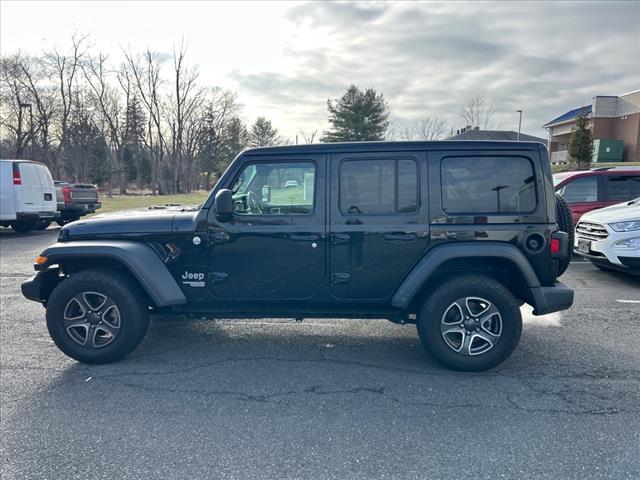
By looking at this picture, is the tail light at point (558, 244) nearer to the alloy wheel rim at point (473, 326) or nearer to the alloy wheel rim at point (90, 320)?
the alloy wheel rim at point (473, 326)

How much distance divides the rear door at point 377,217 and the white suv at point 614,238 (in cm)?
381

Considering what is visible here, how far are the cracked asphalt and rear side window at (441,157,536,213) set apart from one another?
1.47 metres

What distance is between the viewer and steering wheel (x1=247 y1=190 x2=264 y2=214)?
12.0 ft

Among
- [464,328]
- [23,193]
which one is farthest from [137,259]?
[23,193]

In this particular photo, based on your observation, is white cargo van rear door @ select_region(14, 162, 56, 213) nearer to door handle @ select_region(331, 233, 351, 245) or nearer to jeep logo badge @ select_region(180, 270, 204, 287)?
jeep logo badge @ select_region(180, 270, 204, 287)

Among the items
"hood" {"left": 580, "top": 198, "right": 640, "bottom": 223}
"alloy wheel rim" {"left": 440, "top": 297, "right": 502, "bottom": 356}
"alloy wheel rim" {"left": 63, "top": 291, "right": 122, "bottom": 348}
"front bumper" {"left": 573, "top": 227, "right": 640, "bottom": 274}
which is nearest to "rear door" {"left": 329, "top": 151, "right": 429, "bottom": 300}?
"alloy wheel rim" {"left": 440, "top": 297, "right": 502, "bottom": 356}

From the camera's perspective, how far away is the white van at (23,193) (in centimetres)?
1065

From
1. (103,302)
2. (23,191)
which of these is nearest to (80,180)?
(23,191)

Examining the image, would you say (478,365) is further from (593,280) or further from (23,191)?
(23,191)

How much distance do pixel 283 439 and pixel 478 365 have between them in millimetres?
1853

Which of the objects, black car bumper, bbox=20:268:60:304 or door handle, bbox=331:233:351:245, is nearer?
door handle, bbox=331:233:351:245

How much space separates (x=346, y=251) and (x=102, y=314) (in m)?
2.36

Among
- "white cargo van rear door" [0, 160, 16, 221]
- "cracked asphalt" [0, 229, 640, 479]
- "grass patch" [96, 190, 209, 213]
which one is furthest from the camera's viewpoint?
"grass patch" [96, 190, 209, 213]

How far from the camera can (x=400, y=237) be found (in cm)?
347
